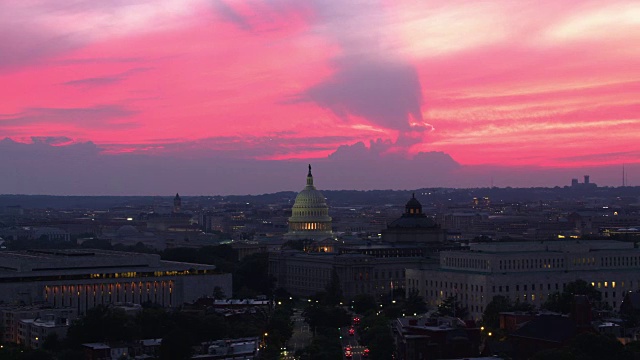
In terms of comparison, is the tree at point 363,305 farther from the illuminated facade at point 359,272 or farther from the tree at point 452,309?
the illuminated facade at point 359,272

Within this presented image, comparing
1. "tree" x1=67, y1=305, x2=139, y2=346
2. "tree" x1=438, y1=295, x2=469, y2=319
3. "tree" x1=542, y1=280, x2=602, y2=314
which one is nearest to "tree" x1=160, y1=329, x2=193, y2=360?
"tree" x1=67, y1=305, x2=139, y2=346

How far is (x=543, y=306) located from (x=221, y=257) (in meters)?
74.5

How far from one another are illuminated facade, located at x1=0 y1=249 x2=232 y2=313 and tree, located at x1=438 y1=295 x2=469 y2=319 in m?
24.8

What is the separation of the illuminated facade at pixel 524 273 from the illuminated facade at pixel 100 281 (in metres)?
22.3

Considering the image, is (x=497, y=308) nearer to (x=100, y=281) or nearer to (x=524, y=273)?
(x=524, y=273)

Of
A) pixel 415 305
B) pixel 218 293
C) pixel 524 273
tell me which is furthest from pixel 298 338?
pixel 524 273

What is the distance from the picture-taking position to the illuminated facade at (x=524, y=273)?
141 m

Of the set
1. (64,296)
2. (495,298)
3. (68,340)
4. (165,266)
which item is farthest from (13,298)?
(495,298)

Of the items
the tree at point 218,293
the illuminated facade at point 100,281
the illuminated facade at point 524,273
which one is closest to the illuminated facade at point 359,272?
the illuminated facade at point 524,273

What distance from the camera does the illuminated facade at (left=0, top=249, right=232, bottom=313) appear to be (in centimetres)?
13861

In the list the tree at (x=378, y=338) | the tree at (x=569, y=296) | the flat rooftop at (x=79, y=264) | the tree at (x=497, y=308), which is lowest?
the tree at (x=378, y=338)

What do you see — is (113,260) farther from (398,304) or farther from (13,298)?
(398,304)

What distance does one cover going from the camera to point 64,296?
139750mm

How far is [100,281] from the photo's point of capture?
468 feet
